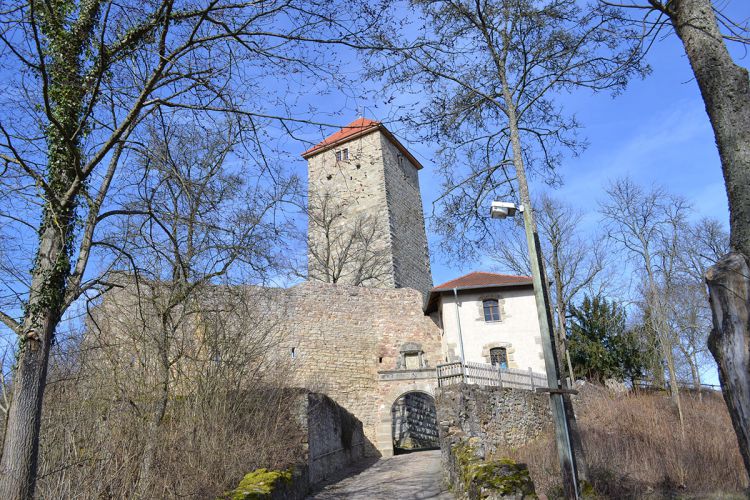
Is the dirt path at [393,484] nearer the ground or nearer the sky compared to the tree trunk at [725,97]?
nearer the ground

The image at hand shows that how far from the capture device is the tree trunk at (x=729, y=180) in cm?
309

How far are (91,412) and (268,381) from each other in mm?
6472

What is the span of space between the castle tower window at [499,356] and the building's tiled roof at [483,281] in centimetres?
254

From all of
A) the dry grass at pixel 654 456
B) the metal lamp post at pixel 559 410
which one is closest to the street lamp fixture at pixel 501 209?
the metal lamp post at pixel 559 410

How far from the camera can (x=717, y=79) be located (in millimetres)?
4027

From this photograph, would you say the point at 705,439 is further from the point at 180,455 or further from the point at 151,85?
the point at 151,85

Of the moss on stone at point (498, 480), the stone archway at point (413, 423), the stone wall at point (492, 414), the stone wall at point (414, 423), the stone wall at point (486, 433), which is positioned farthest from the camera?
the stone wall at point (414, 423)

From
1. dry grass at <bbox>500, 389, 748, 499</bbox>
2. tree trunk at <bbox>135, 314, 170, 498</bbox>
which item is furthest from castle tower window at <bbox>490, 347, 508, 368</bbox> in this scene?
tree trunk at <bbox>135, 314, 170, 498</bbox>

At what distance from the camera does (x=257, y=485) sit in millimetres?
6438

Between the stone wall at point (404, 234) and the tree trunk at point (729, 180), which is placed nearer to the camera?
the tree trunk at point (729, 180)

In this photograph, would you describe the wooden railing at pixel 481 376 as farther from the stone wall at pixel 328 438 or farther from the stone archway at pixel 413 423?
the stone archway at pixel 413 423

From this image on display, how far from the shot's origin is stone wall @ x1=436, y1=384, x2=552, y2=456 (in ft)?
41.2

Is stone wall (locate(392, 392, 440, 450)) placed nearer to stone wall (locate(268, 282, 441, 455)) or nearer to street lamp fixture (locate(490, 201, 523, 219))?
stone wall (locate(268, 282, 441, 455))

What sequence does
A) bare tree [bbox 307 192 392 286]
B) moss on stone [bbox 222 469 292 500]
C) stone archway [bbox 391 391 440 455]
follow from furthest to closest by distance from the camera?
bare tree [bbox 307 192 392 286], stone archway [bbox 391 391 440 455], moss on stone [bbox 222 469 292 500]
